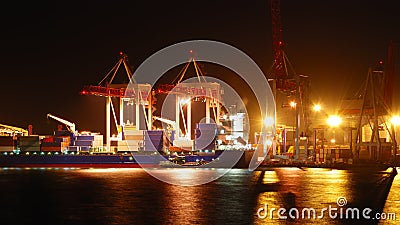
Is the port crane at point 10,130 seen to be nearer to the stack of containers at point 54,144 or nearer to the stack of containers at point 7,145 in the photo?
the stack of containers at point 7,145

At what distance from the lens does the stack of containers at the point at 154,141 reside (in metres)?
63.3

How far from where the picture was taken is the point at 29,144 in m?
64.5

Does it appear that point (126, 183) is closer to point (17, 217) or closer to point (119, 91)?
point (17, 217)

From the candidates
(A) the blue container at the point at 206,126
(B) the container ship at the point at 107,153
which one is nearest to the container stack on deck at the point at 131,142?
(B) the container ship at the point at 107,153

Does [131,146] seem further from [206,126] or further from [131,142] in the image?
[206,126]

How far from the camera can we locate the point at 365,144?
5862 centimetres

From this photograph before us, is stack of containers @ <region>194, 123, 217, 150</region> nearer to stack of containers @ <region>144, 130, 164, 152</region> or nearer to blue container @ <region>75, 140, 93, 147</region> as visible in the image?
stack of containers @ <region>144, 130, 164, 152</region>

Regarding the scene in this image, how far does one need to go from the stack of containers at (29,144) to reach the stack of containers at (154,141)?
12.1m

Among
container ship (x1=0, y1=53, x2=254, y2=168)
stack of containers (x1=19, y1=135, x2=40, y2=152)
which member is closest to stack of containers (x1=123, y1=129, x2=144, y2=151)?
container ship (x1=0, y1=53, x2=254, y2=168)

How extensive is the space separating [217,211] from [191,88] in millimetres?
48800

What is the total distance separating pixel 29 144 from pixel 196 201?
127 ft

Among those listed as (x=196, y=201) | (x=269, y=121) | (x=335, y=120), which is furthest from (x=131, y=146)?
(x=196, y=201)

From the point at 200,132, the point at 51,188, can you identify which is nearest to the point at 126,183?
the point at 51,188

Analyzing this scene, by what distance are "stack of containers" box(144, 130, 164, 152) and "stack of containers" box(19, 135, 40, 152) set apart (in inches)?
475
